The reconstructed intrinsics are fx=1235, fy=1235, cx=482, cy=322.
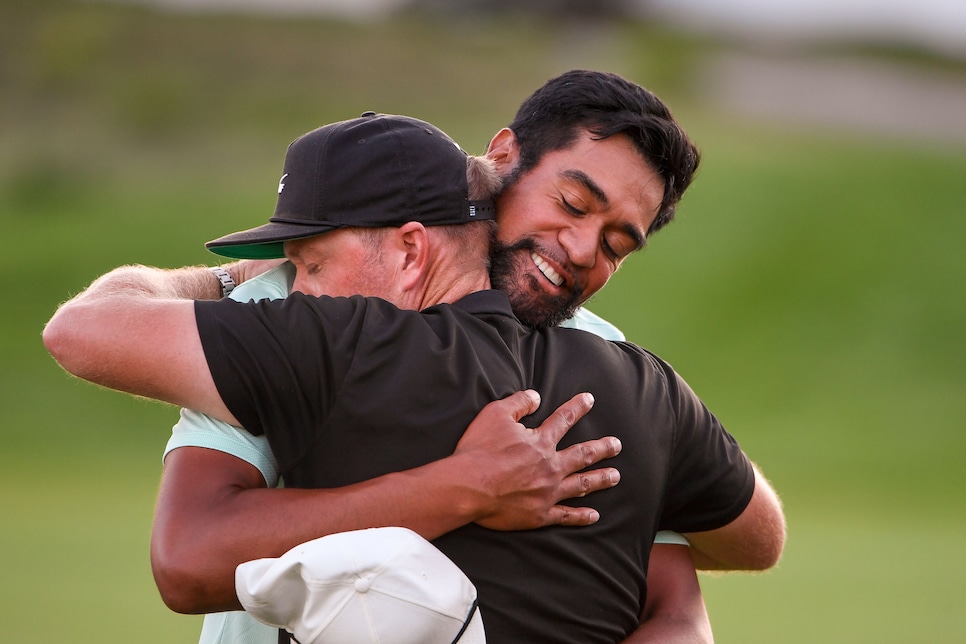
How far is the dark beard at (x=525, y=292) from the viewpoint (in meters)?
3.11

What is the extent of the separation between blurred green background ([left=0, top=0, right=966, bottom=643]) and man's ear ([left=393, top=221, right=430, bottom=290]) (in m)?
4.83

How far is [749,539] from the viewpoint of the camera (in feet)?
9.48

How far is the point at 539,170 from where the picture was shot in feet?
11.3

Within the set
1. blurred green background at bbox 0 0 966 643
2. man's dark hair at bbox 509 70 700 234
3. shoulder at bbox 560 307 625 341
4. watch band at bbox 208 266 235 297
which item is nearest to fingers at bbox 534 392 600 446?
shoulder at bbox 560 307 625 341

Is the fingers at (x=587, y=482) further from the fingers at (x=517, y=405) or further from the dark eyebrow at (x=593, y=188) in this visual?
the dark eyebrow at (x=593, y=188)

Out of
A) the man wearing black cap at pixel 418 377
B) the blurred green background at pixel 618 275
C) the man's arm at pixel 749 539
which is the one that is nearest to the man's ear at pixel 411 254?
the man wearing black cap at pixel 418 377

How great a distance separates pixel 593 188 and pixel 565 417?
115 cm

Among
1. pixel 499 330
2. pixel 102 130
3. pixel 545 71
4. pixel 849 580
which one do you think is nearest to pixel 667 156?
pixel 499 330

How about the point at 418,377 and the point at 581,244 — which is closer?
the point at 418,377

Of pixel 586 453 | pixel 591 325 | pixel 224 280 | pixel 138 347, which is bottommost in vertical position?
pixel 591 325

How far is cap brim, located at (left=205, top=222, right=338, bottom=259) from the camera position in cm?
247

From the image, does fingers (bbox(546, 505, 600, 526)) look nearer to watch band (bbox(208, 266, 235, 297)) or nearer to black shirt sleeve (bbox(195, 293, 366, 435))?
black shirt sleeve (bbox(195, 293, 366, 435))

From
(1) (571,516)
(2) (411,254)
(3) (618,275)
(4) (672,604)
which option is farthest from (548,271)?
(3) (618,275)

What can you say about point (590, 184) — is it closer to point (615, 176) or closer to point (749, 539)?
point (615, 176)
